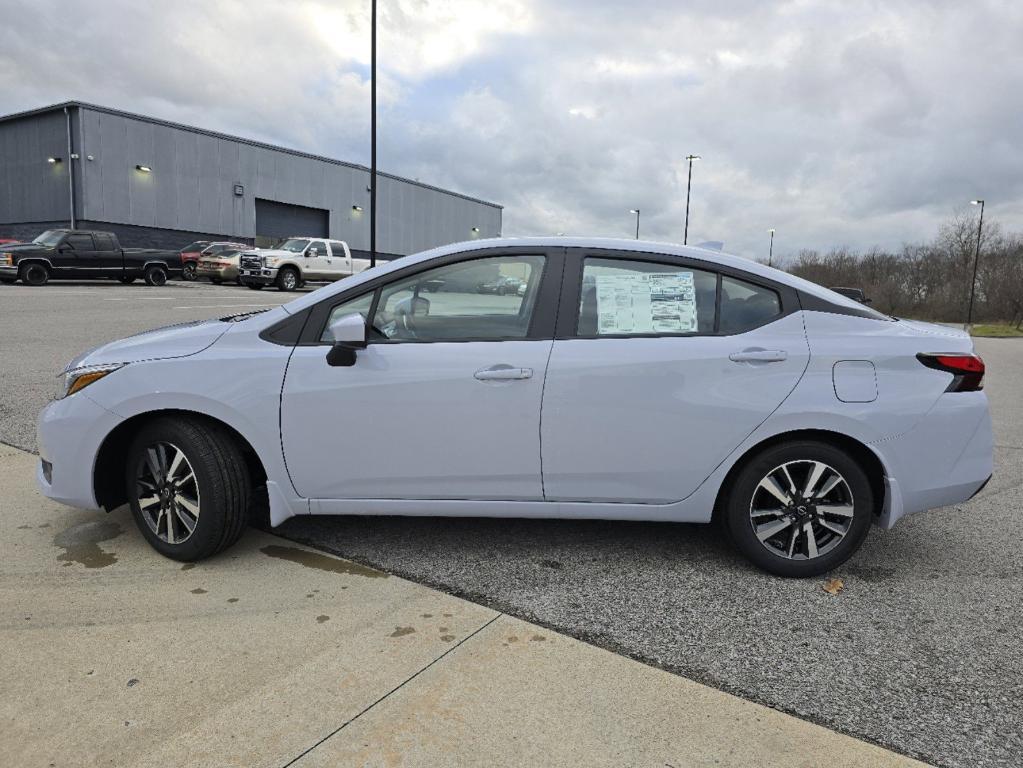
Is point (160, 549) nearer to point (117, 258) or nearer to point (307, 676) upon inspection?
point (307, 676)

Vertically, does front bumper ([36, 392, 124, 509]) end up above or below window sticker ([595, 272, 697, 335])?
below

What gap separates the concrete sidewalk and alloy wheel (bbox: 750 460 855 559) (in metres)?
1.02

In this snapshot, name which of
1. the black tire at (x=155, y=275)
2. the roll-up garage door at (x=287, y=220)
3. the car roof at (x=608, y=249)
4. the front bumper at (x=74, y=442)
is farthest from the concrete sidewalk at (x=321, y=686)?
the roll-up garage door at (x=287, y=220)

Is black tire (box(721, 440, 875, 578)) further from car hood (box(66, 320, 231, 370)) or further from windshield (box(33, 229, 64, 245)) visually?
windshield (box(33, 229, 64, 245))

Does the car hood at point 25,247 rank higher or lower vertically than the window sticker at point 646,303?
higher

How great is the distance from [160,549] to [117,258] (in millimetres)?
23804

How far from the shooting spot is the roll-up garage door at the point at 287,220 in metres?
43.2

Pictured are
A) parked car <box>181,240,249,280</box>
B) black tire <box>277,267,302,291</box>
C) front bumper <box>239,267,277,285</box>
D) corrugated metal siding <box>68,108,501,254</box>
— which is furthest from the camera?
corrugated metal siding <box>68,108,501,254</box>

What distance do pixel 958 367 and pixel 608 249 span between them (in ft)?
5.24

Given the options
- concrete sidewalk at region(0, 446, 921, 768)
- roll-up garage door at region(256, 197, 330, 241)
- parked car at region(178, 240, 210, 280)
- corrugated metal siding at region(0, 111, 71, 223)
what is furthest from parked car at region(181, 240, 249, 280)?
concrete sidewalk at region(0, 446, 921, 768)

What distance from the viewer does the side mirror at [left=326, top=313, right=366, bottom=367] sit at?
3.09 metres

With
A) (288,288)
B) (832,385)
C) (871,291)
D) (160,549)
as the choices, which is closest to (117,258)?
(288,288)

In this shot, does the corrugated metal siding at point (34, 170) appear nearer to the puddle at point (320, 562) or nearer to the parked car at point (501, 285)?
the puddle at point (320, 562)

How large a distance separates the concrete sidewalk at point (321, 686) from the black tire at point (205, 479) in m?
0.14
